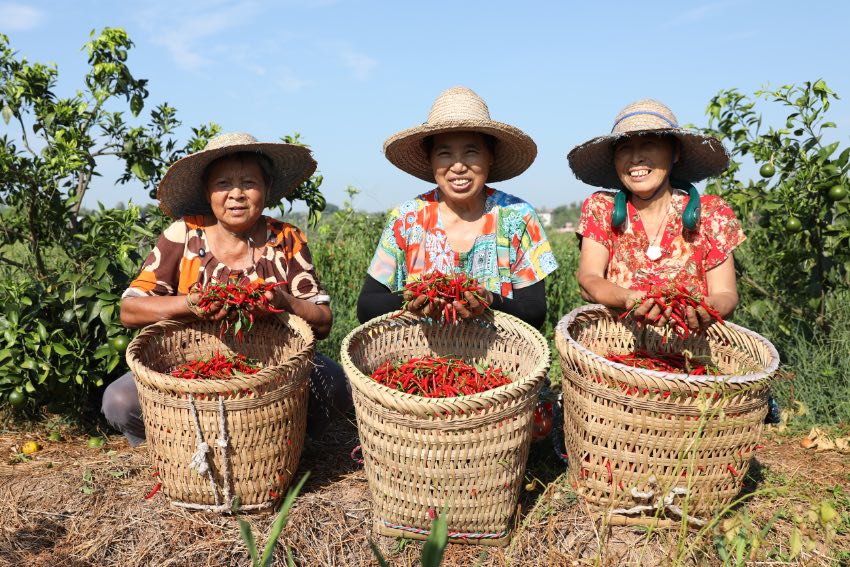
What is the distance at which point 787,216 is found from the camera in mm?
4488

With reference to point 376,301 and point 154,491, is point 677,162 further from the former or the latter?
point 154,491

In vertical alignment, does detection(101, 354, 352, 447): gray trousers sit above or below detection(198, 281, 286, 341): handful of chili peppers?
below

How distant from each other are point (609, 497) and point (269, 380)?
167 cm

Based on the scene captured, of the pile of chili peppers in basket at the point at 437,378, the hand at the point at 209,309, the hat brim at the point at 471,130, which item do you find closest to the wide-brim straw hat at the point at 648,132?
the hat brim at the point at 471,130

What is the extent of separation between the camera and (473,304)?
10.3ft

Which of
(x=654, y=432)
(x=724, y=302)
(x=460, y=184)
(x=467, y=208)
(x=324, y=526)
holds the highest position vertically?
(x=460, y=184)

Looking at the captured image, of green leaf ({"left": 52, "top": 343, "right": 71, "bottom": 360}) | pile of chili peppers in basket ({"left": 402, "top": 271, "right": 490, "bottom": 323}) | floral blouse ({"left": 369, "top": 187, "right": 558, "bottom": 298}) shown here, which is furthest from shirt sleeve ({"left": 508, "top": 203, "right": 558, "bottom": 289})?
green leaf ({"left": 52, "top": 343, "right": 71, "bottom": 360})

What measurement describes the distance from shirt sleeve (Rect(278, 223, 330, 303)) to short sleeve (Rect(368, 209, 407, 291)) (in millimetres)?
338

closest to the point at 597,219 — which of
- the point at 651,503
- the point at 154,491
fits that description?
the point at 651,503

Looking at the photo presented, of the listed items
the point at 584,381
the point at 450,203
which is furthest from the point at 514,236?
the point at 584,381

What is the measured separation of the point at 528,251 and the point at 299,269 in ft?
4.33

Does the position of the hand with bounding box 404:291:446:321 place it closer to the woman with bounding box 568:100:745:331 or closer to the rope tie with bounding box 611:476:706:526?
the woman with bounding box 568:100:745:331

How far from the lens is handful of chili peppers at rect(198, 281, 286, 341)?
3109mm

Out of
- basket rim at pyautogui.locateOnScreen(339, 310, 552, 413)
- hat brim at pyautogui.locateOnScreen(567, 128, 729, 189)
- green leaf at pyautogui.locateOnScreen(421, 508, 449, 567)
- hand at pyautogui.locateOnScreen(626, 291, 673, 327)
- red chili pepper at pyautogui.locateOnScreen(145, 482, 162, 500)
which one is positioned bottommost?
red chili pepper at pyautogui.locateOnScreen(145, 482, 162, 500)
